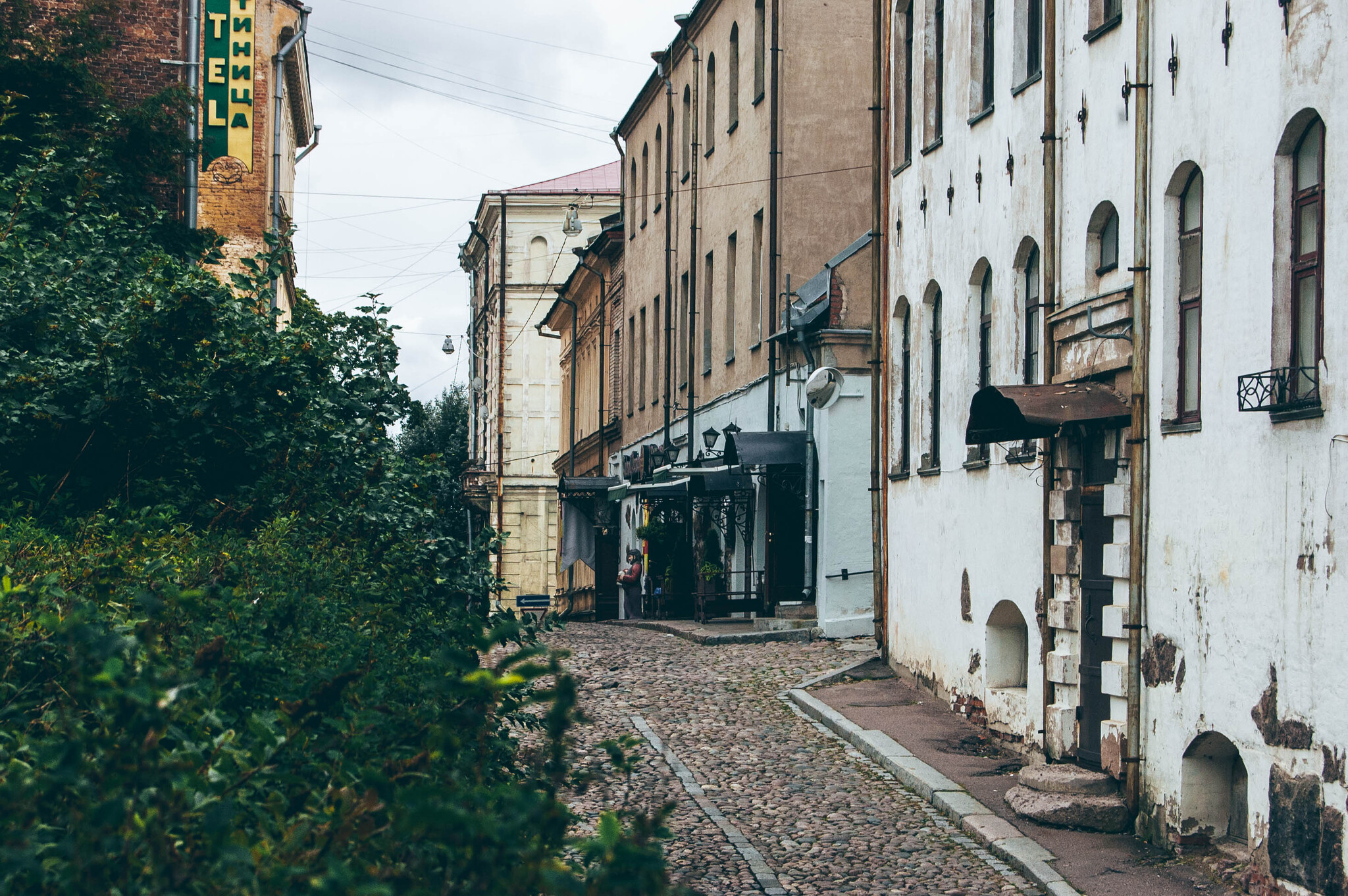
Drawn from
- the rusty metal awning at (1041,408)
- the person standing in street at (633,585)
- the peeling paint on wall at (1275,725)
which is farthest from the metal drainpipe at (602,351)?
the peeling paint on wall at (1275,725)

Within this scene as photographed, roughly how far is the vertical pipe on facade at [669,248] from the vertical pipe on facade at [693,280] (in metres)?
1.41

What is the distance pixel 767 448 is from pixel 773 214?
4440 millimetres

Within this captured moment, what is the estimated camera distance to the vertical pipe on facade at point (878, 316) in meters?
17.9

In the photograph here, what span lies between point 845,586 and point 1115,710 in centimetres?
1110

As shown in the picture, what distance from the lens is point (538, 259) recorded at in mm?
56531

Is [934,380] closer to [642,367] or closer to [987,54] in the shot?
[987,54]

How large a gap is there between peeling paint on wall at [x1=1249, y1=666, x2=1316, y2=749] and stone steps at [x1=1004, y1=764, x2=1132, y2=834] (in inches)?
70.2

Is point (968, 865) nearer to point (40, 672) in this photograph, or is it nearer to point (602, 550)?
point (40, 672)

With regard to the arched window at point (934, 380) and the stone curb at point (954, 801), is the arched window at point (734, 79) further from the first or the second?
the stone curb at point (954, 801)

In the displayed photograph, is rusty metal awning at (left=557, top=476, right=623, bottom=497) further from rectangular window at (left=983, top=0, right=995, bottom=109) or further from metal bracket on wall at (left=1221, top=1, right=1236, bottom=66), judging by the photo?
metal bracket on wall at (left=1221, top=1, right=1236, bottom=66)

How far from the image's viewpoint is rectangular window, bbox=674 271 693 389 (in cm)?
3083

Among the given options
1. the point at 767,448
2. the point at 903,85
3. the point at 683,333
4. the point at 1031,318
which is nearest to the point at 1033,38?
the point at 1031,318

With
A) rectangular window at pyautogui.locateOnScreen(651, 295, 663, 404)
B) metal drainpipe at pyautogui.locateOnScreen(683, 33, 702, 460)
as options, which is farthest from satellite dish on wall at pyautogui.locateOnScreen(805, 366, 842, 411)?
rectangular window at pyautogui.locateOnScreen(651, 295, 663, 404)

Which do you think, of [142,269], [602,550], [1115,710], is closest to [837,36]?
[142,269]
